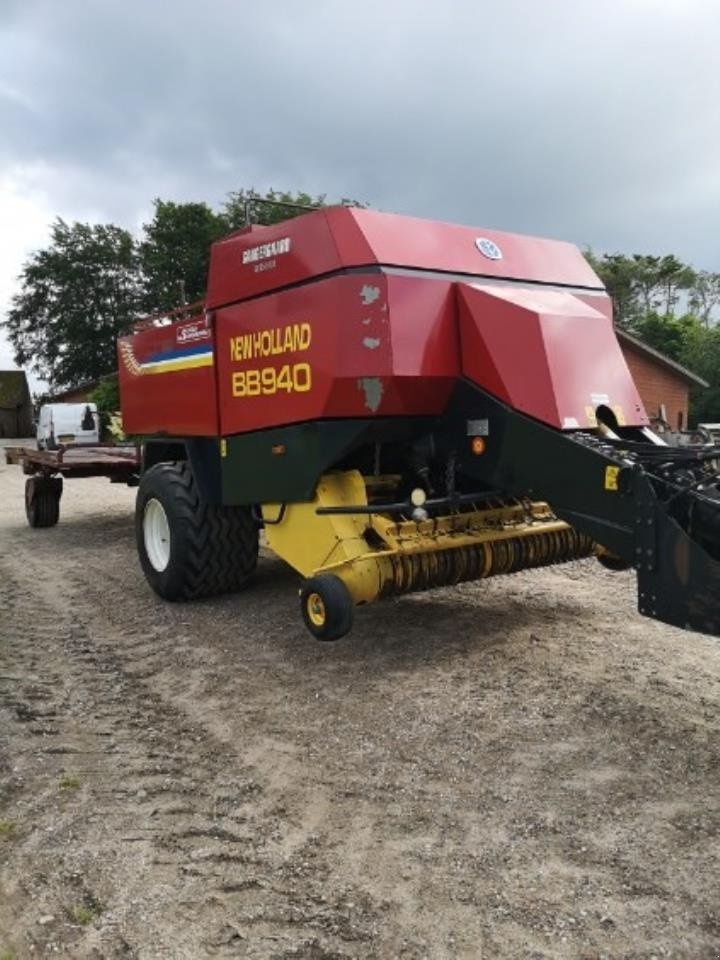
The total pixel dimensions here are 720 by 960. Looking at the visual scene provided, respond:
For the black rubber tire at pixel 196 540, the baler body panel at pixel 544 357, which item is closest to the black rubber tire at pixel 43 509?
the black rubber tire at pixel 196 540

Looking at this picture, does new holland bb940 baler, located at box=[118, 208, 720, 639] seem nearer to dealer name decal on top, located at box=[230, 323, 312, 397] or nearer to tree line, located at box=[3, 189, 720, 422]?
dealer name decal on top, located at box=[230, 323, 312, 397]

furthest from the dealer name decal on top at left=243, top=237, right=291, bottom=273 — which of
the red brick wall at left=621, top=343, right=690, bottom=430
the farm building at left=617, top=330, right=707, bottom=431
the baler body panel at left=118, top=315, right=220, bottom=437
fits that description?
the red brick wall at left=621, top=343, right=690, bottom=430

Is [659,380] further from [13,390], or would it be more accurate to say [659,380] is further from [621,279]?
[13,390]

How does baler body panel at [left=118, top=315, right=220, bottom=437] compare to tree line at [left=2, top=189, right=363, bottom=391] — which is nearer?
baler body panel at [left=118, top=315, right=220, bottom=437]

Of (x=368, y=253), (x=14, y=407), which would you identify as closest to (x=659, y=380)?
(x=368, y=253)

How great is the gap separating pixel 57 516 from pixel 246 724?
8562 millimetres

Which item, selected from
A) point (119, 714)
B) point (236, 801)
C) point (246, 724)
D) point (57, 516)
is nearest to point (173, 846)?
point (236, 801)

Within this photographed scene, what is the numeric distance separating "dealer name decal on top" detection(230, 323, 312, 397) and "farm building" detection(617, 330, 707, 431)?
22.3m

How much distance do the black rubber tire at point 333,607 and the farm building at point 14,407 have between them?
39602 millimetres

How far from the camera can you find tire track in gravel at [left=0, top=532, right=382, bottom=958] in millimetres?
2598

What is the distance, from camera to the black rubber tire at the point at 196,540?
6.43 m

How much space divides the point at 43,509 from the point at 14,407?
31822 mm

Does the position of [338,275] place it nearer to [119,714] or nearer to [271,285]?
[271,285]

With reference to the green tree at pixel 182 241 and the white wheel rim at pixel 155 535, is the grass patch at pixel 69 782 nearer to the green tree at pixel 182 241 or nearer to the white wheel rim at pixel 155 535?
the white wheel rim at pixel 155 535
